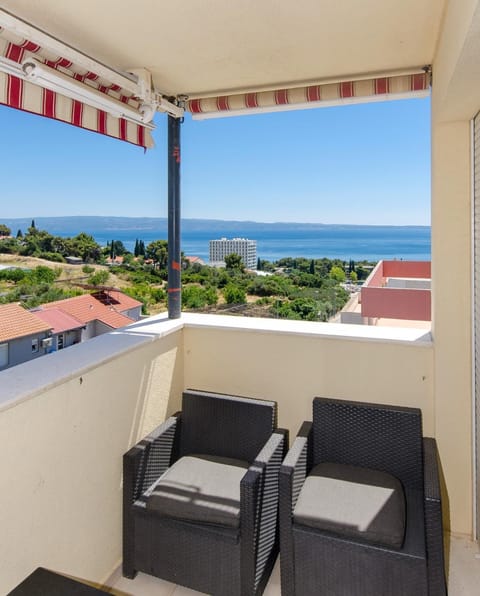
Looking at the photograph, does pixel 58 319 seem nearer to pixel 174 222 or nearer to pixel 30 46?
pixel 174 222

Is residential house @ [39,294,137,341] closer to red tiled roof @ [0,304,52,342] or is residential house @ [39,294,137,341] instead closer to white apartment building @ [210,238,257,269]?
Result: red tiled roof @ [0,304,52,342]

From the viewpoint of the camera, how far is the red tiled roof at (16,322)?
7.23 ft

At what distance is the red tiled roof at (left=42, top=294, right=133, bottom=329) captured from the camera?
262cm

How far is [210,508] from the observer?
222 centimetres

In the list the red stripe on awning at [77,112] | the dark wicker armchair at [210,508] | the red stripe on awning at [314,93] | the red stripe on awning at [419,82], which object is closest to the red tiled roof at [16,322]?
the dark wicker armchair at [210,508]

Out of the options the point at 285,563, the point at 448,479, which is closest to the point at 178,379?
the point at 285,563

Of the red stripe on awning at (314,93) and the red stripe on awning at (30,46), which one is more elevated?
the red stripe on awning at (314,93)

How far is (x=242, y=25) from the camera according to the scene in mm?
2293

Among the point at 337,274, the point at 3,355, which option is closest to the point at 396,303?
the point at 337,274

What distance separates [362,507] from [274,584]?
0.79m

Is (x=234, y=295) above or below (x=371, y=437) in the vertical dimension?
above

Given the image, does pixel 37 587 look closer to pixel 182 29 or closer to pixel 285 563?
pixel 285 563

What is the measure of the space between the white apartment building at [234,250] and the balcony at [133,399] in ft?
2.46

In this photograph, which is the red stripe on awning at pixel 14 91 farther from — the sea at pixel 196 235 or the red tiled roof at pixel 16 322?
the red tiled roof at pixel 16 322
